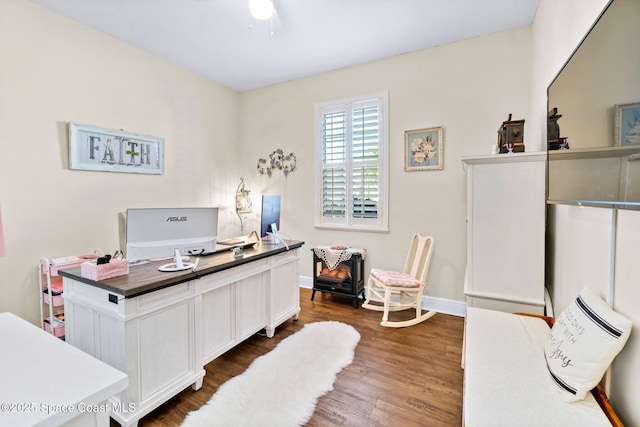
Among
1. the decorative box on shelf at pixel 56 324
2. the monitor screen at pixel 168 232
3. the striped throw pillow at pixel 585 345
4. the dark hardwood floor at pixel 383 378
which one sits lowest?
the dark hardwood floor at pixel 383 378

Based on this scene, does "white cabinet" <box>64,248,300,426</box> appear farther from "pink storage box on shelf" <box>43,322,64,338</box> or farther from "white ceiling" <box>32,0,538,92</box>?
"white ceiling" <box>32,0,538,92</box>

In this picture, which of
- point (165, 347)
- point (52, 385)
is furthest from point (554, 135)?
point (165, 347)

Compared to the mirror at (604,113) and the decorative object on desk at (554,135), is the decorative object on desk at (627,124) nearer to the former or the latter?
the mirror at (604,113)

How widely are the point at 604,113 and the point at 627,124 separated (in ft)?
0.64

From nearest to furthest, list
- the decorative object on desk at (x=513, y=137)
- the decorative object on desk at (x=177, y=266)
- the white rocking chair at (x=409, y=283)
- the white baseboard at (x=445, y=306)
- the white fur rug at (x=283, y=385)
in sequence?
the white fur rug at (x=283, y=385) < the decorative object on desk at (x=177, y=266) < the decorative object on desk at (x=513, y=137) < the white rocking chair at (x=409, y=283) < the white baseboard at (x=445, y=306)

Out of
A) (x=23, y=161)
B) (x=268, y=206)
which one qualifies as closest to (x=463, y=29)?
(x=268, y=206)

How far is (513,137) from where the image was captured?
2.13m

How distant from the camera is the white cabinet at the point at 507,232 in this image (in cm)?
189

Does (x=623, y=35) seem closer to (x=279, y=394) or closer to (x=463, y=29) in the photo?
(x=279, y=394)

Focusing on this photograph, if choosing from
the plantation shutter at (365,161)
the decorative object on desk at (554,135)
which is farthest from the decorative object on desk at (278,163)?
the decorative object on desk at (554,135)

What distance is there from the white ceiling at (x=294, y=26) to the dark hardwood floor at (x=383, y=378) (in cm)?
309

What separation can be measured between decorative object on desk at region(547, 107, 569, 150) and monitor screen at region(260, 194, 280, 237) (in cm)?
211

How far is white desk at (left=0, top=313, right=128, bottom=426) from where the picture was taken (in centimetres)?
68

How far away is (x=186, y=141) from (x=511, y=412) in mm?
4203
